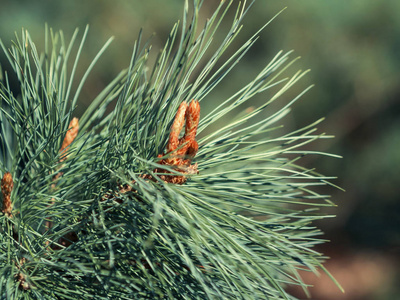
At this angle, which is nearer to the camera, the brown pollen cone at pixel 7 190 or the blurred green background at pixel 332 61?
the brown pollen cone at pixel 7 190

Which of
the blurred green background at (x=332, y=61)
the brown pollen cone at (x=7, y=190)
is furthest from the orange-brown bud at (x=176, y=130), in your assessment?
the blurred green background at (x=332, y=61)

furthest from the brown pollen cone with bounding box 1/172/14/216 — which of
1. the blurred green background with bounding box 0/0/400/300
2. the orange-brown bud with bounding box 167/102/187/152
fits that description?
the blurred green background with bounding box 0/0/400/300

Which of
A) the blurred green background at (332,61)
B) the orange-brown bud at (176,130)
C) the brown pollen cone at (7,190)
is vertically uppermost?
the blurred green background at (332,61)

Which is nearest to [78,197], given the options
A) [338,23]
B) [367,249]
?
[338,23]

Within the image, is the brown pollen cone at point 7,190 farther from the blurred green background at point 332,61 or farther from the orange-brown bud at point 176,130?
the blurred green background at point 332,61

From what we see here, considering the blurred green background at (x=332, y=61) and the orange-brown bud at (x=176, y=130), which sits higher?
the blurred green background at (x=332, y=61)

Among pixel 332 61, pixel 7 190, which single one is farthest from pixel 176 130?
pixel 332 61
